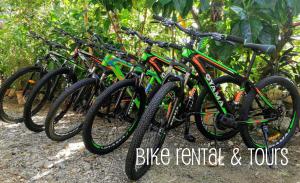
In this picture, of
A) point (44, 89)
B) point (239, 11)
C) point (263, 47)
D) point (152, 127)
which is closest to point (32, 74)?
point (44, 89)

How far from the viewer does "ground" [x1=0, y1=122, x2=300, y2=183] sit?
10.0ft

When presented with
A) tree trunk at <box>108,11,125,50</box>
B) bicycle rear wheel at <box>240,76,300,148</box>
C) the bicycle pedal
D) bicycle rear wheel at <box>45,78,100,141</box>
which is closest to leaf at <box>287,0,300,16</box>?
bicycle rear wheel at <box>240,76,300,148</box>

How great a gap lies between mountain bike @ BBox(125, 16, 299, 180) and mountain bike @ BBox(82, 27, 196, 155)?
0.76ft

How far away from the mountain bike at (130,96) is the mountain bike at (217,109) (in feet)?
0.76

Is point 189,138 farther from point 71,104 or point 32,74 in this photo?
point 32,74

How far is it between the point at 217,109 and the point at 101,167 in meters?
1.28

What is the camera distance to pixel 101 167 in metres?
3.22

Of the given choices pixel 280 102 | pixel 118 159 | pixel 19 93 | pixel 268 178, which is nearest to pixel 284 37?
pixel 280 102

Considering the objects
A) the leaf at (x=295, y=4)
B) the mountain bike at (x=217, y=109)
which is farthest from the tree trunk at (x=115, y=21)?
the leaf at (x=295, y=4)

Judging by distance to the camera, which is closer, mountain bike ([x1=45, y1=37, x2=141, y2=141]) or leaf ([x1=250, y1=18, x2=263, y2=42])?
leaf ([x1=250, y1=18, x2=263, y2=42])

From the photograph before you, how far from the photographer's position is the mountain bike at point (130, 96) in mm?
3154

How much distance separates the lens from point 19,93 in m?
5.08

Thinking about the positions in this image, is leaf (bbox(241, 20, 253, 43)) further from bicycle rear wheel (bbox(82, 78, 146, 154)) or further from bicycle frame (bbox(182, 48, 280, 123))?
bicycle rear wheel (bbox(82, 78, 146, 154))

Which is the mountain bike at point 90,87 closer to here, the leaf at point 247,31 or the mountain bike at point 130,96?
the mountain bike at point 130,96
